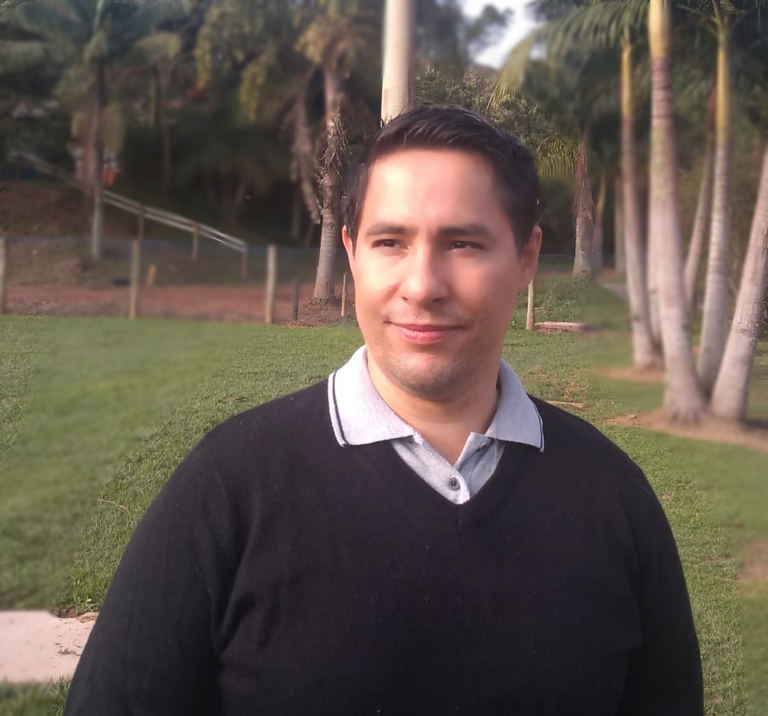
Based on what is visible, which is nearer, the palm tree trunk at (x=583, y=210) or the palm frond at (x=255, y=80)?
the palm frond at (x=255, y=80)

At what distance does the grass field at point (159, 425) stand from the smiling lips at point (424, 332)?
1.03 ft

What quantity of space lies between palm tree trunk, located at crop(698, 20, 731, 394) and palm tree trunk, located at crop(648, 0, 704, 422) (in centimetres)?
5

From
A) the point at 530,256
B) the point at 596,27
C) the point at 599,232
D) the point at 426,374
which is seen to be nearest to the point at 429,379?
the point at 426,374

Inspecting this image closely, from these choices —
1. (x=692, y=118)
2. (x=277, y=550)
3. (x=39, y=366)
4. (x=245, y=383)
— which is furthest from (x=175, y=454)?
(x=692, y=118)

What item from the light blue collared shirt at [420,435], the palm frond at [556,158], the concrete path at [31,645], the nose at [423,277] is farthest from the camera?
the concrete path at [31,645]

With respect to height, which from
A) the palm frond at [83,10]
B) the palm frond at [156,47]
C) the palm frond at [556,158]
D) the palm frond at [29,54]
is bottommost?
the palm frond at [556,158]

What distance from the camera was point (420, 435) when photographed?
1.50 metres

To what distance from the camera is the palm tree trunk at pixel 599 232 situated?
154 cm

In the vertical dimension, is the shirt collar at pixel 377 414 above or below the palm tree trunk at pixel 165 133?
below

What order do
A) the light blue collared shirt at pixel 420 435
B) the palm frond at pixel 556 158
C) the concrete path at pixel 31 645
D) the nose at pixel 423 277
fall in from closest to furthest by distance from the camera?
the nose at pixel 423 277 < the light blue collared shirt at pixel 420 435 < the palm frond at pixel 556 158 < the concrete path at pixel 31 645

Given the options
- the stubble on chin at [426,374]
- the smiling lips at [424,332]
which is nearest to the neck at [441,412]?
the stubble on chin at [426,374]

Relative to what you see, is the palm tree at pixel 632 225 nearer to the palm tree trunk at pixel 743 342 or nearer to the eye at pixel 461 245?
the palm tree trunk at pixel 743 342

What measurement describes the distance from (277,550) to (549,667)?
46 centimetres

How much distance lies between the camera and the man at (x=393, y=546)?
4.54ft
